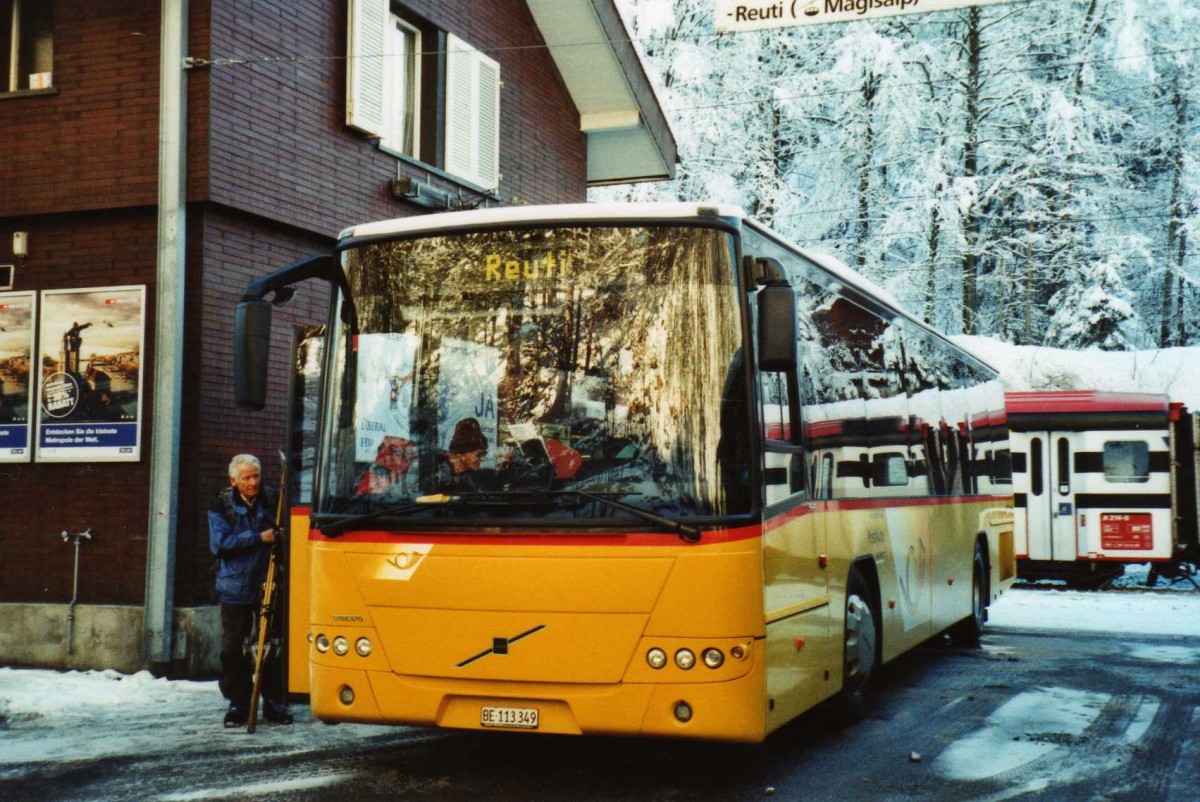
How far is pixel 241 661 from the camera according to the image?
9.42 meters

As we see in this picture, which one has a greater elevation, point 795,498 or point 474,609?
point 795,498

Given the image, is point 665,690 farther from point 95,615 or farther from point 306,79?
point 306,79

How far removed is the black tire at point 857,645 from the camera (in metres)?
8.74

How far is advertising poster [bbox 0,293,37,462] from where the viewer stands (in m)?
12.5

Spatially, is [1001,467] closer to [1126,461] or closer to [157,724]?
[1126,461]

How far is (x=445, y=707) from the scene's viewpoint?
7152 mm

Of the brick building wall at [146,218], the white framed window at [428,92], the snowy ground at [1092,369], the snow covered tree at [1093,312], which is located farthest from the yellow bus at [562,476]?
the snow covered tree at [1093,312]

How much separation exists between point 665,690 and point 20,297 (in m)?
8.23

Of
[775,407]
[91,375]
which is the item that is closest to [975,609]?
[775,407]

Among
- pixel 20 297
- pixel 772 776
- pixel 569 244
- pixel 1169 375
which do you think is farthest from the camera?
pixel 1169 375

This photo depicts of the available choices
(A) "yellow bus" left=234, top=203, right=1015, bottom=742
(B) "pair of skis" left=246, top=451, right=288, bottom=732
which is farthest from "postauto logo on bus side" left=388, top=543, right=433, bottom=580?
(B) "pair of skis" left=246, top=451, right=288, bottom=732

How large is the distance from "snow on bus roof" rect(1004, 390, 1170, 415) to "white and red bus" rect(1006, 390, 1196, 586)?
0.02 meters

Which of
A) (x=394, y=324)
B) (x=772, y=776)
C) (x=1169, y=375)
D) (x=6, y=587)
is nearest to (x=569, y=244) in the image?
(x=394, y=324)

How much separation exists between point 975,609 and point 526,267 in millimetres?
8124
